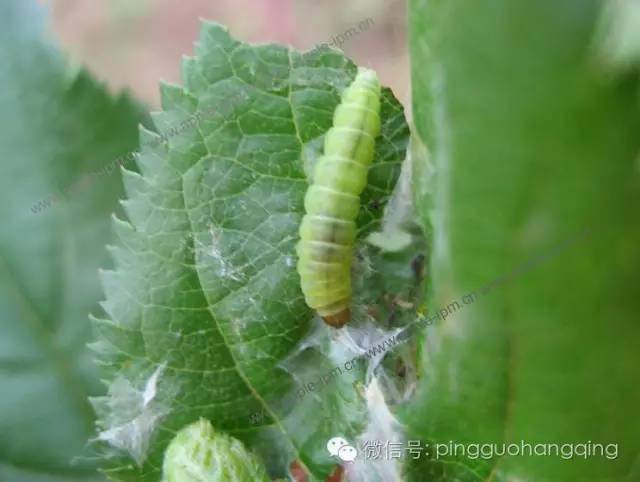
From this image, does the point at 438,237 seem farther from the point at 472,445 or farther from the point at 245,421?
the point at 245,421

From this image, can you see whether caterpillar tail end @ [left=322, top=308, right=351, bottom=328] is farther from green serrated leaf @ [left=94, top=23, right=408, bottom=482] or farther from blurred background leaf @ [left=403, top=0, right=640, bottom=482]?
blurred background leaf @ [left=403, top=0, right=640, bottom=482]

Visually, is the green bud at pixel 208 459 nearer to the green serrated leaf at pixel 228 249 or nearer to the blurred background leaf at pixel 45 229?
the green serrated leaf at pixel 228 249

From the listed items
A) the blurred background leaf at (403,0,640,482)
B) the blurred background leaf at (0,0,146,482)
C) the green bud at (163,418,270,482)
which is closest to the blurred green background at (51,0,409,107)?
the blurred background leaf at (0,0,146,482)

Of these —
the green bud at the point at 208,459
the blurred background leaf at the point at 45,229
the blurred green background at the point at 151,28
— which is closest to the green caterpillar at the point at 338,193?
the green bud at the point at 208,459

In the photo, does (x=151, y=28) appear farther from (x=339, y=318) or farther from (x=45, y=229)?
(x=339, y=318)

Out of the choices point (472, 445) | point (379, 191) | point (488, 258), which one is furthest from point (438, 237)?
point (379, 191)

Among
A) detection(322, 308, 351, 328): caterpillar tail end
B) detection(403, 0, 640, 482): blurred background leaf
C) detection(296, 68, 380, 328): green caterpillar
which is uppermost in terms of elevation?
detection(296, 68, 380, 328): green caterpillar

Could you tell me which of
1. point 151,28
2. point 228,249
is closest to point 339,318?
point 228,249
